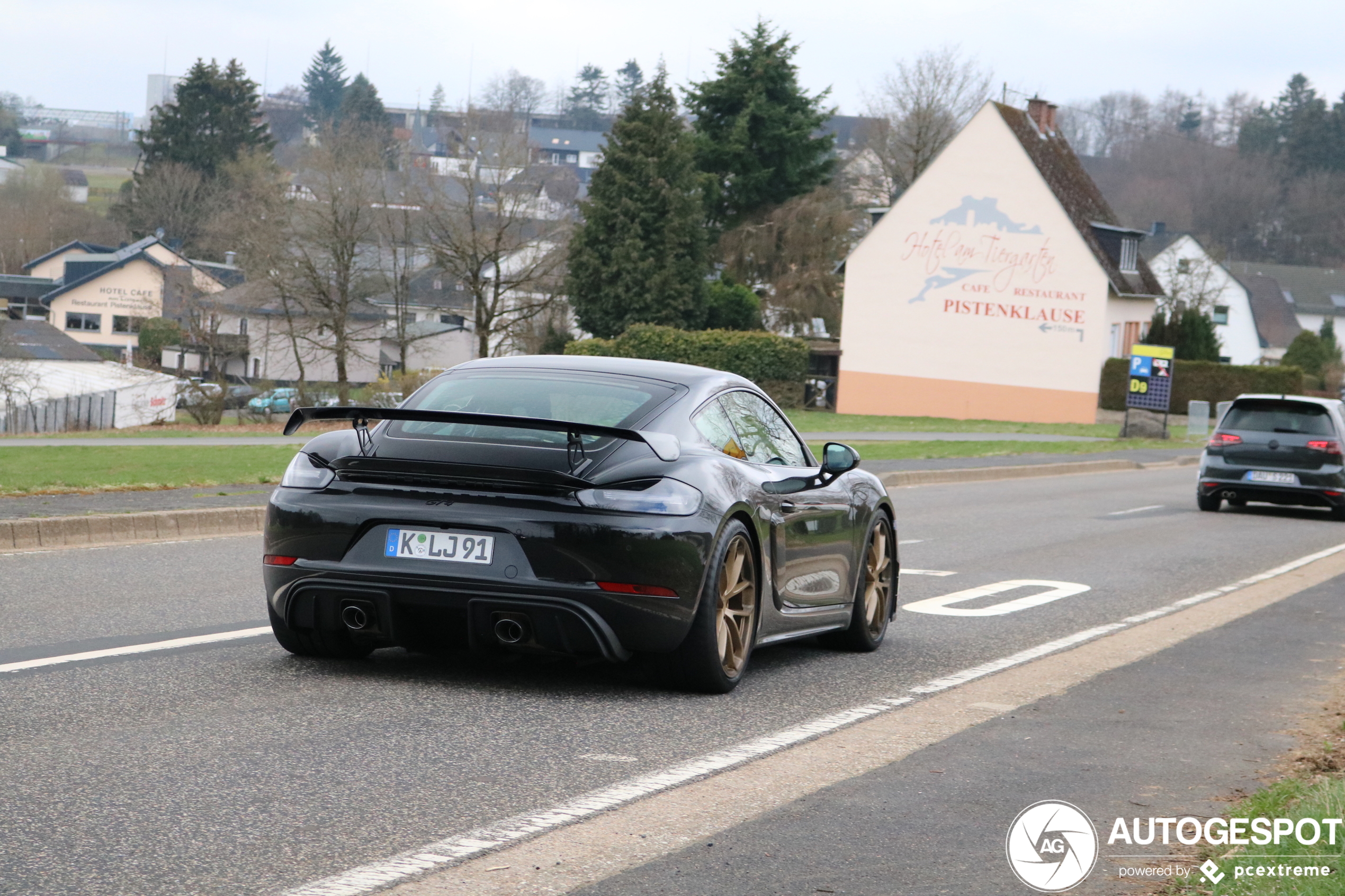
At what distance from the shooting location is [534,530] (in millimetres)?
6348

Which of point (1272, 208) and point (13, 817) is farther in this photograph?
point (1272, 208)

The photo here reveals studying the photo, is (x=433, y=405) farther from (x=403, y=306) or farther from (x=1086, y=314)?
(x=403, y=306)

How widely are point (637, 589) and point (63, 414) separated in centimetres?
5134

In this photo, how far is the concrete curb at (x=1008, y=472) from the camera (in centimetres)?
2578

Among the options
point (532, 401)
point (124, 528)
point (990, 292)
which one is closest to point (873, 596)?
point (532, 401)

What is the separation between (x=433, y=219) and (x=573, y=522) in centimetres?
5417

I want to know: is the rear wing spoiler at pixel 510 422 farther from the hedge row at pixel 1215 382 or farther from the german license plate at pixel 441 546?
the hedge row at pixel 1215 382

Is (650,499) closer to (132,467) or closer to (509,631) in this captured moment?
(509,631)

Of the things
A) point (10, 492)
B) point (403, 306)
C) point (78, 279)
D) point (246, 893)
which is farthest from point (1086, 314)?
point (78, 279)

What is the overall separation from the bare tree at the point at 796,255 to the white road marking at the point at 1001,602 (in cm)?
5510

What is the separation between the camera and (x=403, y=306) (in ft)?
225

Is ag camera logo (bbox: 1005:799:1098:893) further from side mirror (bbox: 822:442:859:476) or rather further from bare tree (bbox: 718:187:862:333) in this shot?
bare tree (bbox: 718:187:862:333)

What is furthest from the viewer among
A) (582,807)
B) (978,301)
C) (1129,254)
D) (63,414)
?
(1129,254)

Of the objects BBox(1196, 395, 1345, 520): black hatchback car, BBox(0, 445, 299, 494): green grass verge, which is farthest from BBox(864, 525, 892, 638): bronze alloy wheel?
BBox(1196, 395, 1345, 520): black hatchback car
